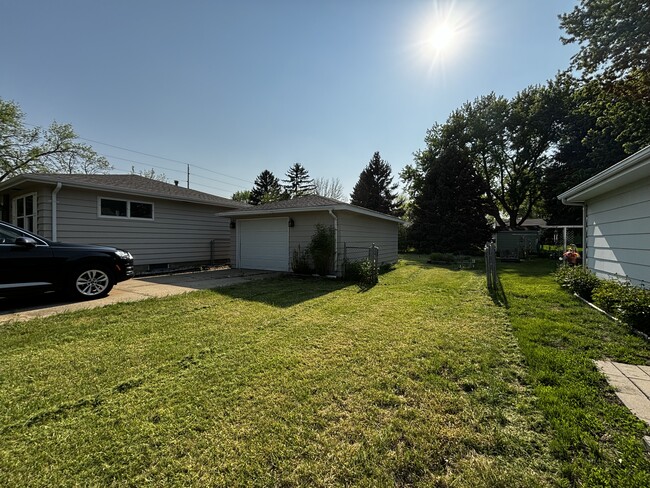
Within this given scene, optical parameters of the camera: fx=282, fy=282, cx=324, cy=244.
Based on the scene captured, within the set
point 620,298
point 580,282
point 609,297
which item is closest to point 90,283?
point 620,298

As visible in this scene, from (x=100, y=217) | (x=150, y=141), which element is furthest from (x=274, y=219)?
(x=150, y=141)

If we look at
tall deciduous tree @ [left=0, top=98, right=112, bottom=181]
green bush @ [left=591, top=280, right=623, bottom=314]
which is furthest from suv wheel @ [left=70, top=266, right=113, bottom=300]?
tall deciduous tree @ [left=0, top=98, right=112, bottom=181]

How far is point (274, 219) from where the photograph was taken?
10.0 meters

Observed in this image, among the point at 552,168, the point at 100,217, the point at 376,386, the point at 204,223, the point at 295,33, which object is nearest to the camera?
the point at 376,386

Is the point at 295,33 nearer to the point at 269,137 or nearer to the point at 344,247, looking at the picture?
the point at 344,247

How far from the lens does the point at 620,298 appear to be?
13.7ft

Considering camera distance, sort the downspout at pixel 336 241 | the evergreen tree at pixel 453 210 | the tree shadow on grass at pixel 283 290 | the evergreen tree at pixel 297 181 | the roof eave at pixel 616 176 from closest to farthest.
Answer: the roof eave at pixel 616 176
the tree shadow on grass at pixel 283 290
the downspout at pixel 336 241
the evergreen tree at pixel 453 210
the evergreen tree at pixel 297 181

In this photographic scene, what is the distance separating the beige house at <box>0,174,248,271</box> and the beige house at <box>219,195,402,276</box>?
1.41 metres

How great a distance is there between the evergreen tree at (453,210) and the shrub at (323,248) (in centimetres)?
1386

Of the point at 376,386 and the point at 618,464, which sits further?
the point at 376,386

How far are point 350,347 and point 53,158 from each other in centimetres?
2723

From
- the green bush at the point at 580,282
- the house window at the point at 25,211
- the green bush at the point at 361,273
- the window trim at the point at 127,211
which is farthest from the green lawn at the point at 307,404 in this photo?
the house window at the point at 25,211

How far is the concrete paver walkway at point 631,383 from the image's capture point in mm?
2172

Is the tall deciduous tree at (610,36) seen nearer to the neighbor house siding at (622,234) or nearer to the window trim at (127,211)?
the neighbor house siding at (622,234)
